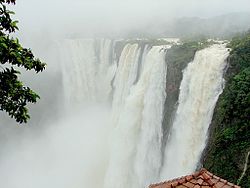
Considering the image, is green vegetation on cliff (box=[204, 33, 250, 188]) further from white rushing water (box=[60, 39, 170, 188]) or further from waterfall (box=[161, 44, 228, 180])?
white rushing water (box=[60, 39, 170, 188])

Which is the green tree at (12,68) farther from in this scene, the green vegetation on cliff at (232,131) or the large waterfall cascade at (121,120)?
the large waterfall cascade at (121,120)

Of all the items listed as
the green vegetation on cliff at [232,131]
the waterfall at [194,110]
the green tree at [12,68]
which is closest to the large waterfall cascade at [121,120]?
the waterfall at [194,110]

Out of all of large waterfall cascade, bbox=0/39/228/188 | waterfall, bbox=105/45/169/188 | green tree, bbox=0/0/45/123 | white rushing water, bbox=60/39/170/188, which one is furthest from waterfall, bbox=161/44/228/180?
green tree, bbox=0/0/45/123

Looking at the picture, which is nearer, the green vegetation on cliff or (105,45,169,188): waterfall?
the green vegetation on cliff

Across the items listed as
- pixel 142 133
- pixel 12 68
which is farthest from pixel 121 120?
pixel 12 68

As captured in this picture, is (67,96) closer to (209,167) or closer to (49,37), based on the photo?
(49,37)

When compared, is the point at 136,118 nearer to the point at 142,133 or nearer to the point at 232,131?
the point at 142,133

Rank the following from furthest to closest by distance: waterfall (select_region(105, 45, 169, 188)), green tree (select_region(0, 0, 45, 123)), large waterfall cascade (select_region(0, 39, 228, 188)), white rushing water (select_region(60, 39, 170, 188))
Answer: white rushing water (select_region(60, 39, 170, 188)), waterfall (select_region(105, 45, 169, 188)), large waterfall cascade (select_region(0, 39, 228, 188)), green tree (select_region(0, 0, 45, 123))

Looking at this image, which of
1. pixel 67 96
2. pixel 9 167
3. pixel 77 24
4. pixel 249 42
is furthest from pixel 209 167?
pixel 77 24
